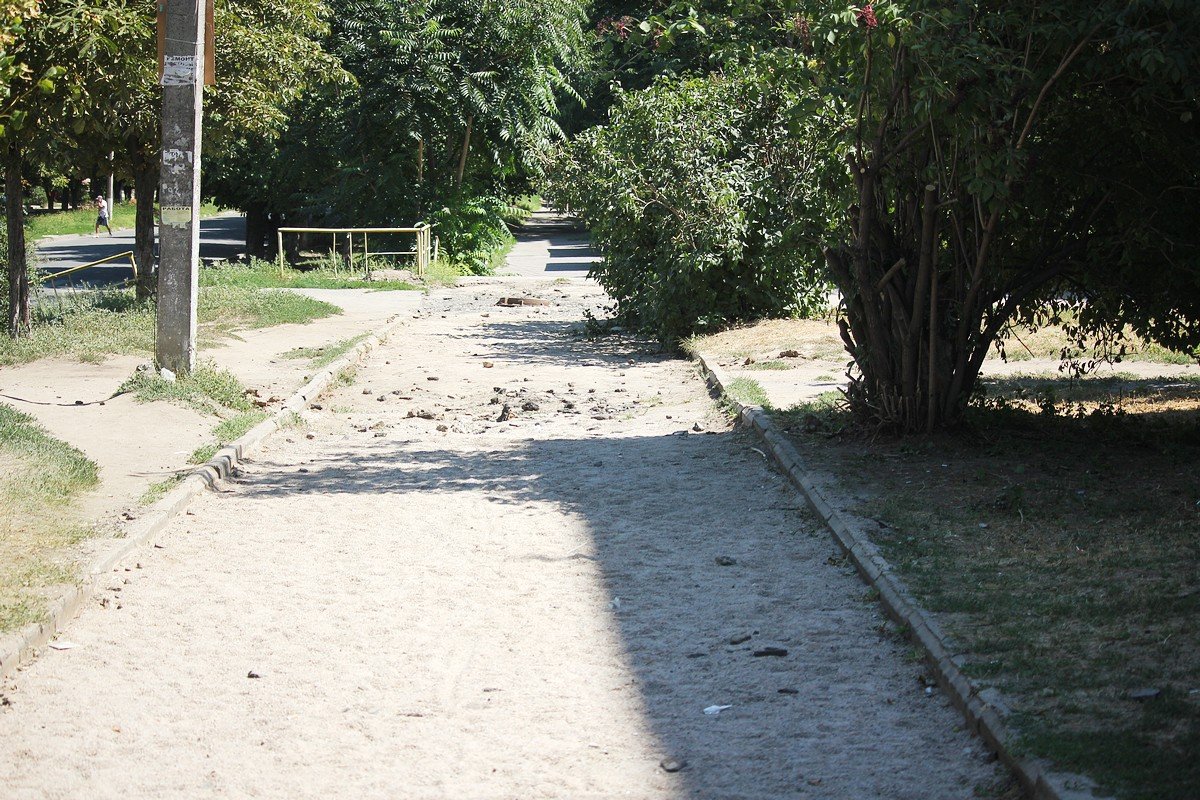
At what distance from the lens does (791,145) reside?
16.2m

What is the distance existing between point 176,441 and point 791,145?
30.8ft

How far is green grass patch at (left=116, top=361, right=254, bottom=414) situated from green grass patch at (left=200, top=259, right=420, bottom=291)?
1302 cm

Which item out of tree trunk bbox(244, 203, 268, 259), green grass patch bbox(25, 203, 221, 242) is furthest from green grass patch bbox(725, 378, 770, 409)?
green grass patch bbox(25, 203, 221, 242)

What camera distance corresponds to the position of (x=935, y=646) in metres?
5.24

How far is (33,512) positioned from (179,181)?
560 centimetres

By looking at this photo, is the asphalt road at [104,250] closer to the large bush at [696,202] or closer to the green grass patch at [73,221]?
the green grass patch at [73,221]

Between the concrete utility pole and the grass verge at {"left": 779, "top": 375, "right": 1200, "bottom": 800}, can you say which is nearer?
the grass verge at {"left": 779, "top": 375, "right": 1200, "bottom": 800}

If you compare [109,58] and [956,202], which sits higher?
[109,58]

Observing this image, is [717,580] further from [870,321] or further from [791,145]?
[791,145]

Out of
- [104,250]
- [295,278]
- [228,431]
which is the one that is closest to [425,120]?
[295,278]

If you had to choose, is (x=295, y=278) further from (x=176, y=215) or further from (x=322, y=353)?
(x=176, y=215)

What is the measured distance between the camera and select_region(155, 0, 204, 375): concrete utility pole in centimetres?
1184

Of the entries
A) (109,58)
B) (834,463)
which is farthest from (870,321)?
(109,58)

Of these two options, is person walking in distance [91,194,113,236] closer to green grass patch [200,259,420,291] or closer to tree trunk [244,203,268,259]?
tree trunk [244,203,268,259]
